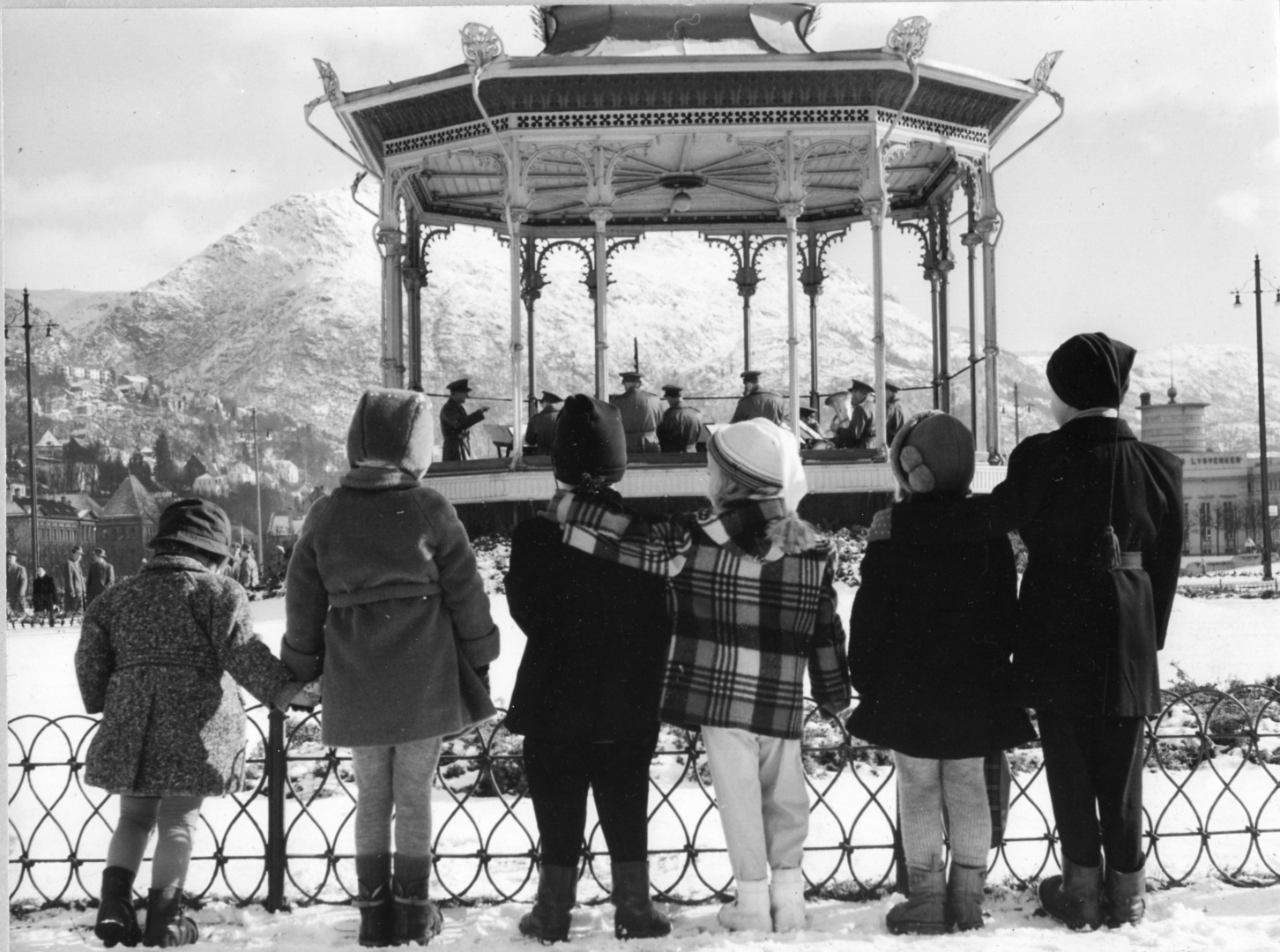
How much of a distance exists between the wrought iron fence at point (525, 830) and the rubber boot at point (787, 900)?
43 centimetres

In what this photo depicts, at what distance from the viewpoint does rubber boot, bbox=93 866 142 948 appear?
3.92 metres

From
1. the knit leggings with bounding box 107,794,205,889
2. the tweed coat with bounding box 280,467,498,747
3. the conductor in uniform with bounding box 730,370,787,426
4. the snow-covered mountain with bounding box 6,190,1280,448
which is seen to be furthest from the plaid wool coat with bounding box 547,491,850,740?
the snow-covered mountain with bounding box 6,190,1280,448

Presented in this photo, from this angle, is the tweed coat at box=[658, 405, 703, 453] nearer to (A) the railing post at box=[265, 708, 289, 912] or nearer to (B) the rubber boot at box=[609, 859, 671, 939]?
(A) the railing post at box=[265, 708, 289, 912]

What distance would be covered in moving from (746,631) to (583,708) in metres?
0.60

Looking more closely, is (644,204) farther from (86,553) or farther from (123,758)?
(123,758)

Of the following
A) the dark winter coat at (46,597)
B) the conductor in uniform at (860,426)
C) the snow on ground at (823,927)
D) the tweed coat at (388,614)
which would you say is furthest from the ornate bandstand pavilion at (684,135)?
the tweed coat at (388,614)

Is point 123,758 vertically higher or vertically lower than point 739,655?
lower

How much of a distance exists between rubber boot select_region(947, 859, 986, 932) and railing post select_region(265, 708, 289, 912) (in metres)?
2.39

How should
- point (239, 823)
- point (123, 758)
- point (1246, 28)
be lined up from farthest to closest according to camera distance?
point (1246, 28) < point (239, 823) < point (123, 758)

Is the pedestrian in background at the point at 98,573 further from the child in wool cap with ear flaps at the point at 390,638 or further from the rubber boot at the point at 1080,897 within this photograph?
the rubber boot at the point at 1080,897

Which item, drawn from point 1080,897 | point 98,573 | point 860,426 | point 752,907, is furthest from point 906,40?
point 98,573

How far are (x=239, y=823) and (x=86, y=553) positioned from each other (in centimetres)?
854

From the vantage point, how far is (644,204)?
49.6 ft

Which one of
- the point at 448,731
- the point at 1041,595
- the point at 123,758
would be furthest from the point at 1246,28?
the point at 123,758
